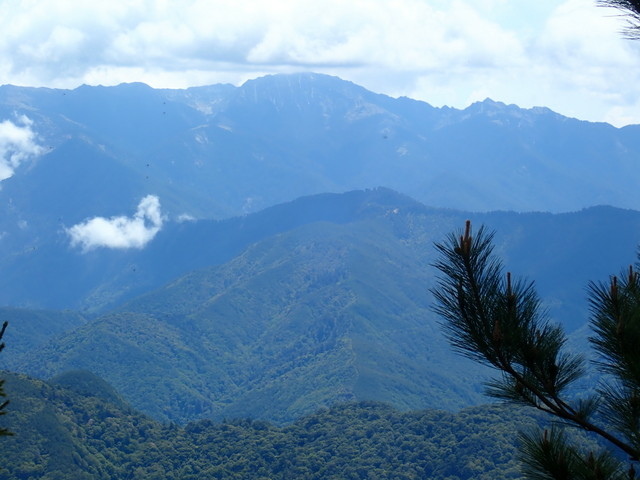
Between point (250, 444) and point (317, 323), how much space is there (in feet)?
205

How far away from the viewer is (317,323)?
416 ft

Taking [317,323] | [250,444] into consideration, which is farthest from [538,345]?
[317,323]

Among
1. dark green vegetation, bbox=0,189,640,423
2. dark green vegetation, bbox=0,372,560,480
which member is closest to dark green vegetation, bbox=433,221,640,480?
dark green vegetation, bbox=0,372,560,480

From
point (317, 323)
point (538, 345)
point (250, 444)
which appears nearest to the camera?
point (538, 345)

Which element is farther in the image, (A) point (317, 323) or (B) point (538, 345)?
(A) point (317, 323)

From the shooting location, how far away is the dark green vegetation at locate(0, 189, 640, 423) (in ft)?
357

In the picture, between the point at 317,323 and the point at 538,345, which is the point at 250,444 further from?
the point at 317,323

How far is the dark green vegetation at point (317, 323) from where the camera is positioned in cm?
10881

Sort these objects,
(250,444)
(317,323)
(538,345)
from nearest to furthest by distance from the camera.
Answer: (538,345) < (250,444) < (317,323)

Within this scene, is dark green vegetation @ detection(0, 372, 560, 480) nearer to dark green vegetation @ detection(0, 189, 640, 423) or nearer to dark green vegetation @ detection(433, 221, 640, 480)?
dark green vegetation @ detection(0, 189, 640, 423)

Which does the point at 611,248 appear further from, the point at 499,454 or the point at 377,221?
the point at 499,454

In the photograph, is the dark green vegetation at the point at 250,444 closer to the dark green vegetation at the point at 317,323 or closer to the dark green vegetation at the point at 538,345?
the dark green vegetation at the point at 317,323

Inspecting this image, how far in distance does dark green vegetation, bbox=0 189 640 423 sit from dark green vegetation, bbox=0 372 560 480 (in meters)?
29.3

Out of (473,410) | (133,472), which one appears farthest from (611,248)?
(133,472)
